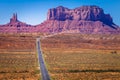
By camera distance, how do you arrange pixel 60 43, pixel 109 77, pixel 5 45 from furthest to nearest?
pixel 60 43 → pixel 5 45 → pixel 109 77

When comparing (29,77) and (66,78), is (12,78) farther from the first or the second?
(66,78)

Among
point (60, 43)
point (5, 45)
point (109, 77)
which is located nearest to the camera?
point (109, 77)

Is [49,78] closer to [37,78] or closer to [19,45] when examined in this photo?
[37,78]

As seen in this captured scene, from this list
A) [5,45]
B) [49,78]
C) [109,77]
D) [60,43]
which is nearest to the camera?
[49,78]

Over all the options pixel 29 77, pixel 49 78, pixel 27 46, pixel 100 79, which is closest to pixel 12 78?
pixel 29 77

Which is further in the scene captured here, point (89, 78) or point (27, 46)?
point (27, 46)

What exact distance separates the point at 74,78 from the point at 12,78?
10226 millimetres

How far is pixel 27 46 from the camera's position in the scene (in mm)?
151000

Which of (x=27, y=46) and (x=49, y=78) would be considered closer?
(x=49, y=78)

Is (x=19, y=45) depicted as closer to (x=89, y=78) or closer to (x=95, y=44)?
(x=95, y=44)

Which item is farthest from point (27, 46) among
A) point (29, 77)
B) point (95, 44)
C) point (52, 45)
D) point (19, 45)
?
point (29, 77)

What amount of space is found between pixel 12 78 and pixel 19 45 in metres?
98.8

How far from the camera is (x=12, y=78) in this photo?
2115 inches

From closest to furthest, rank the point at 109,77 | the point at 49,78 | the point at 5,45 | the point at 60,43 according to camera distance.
→ the point at 49,78 → the point at 109,77 → the point at 5,45 → the point at 60,43
